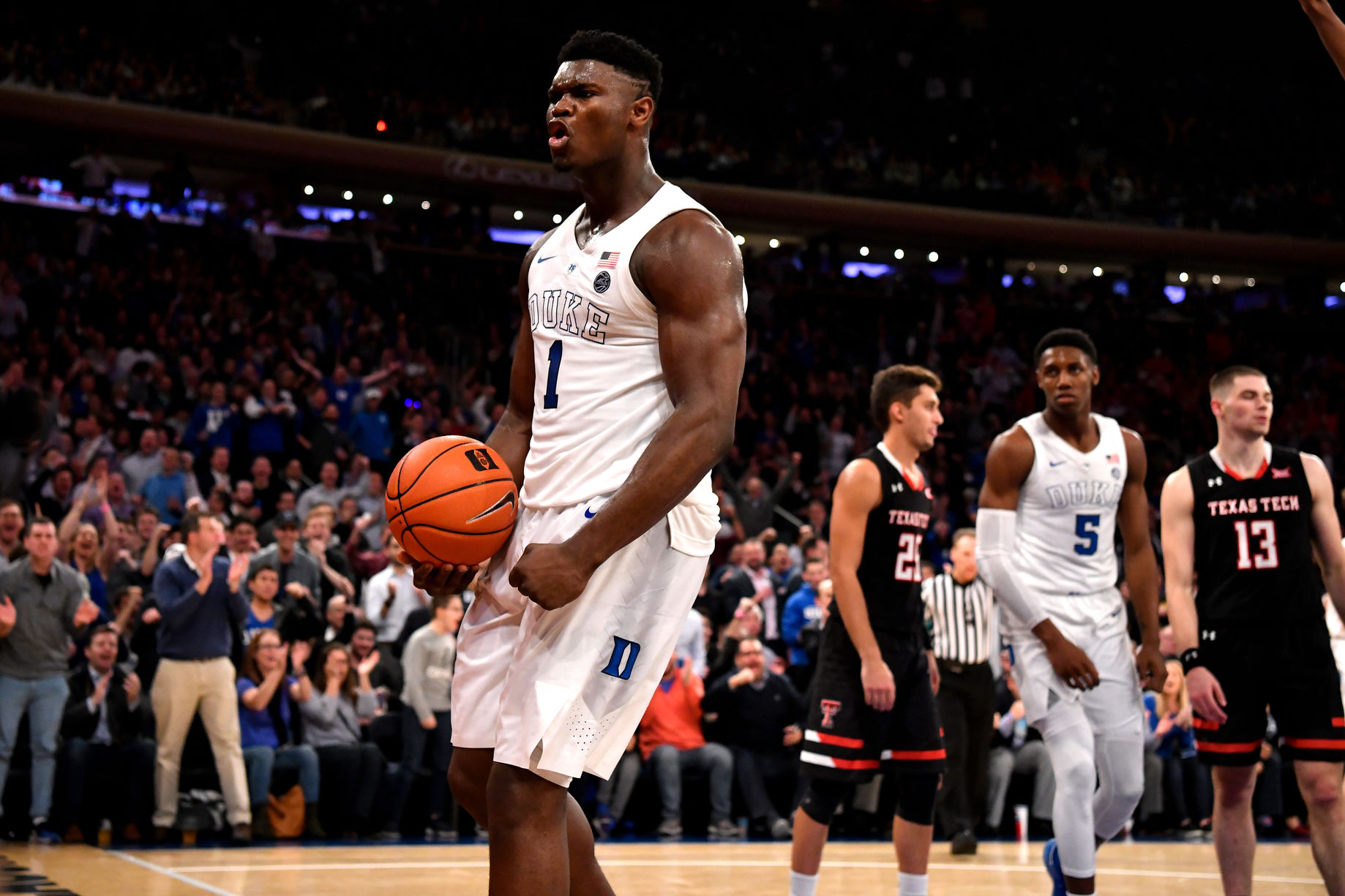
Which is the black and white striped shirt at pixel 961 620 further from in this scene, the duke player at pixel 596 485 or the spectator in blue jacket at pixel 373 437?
the duke player at pixel 596 485

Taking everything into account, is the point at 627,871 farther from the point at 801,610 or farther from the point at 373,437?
the point at 373,437

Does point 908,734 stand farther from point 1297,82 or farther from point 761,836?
point 1297,82

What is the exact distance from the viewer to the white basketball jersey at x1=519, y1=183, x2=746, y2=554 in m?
3.26

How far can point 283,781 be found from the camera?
9.74m

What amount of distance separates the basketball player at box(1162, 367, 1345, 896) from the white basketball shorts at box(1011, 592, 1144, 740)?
9.6 inches

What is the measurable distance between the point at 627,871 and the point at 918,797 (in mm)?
2731

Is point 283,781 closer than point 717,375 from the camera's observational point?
No

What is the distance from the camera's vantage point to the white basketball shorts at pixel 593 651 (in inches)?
121

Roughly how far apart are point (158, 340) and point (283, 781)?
24.2 ft

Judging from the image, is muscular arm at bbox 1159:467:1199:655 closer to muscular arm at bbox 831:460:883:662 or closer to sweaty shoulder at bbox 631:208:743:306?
muscular arm at bbox 831:460:883:662

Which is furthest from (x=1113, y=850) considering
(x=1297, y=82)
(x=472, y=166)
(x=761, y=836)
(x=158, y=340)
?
(x=1297, y=82)

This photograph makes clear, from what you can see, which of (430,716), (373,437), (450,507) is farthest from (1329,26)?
(373,437)

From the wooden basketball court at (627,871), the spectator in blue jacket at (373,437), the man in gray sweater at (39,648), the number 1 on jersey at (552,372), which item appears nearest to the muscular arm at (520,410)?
the number 1 on jersey at (552,372)

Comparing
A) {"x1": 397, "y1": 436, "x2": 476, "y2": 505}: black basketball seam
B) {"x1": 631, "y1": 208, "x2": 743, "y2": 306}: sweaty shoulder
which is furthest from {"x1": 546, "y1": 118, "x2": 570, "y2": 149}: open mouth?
{"x1": 397, "y1": 436, "x2": 476, "y2": 505}: black basketball seam
